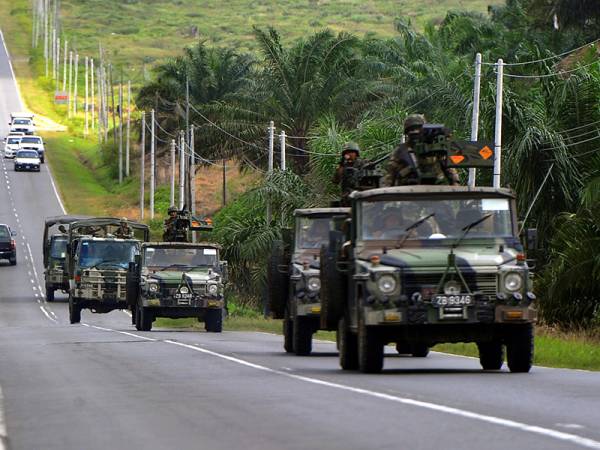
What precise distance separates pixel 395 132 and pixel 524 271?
85.3 ft

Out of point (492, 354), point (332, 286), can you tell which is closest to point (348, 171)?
point (332, 286)

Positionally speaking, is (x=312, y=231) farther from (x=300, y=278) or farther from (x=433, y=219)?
(x=433, y=219)

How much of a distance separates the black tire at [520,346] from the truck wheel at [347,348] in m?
1.91

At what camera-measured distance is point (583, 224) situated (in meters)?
29.3

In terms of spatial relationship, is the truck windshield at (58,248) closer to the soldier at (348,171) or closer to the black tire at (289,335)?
the black tire at (289,335)

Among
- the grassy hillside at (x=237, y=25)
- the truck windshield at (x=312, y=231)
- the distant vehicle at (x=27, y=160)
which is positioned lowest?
the truck windshield at (x=312, y=231)

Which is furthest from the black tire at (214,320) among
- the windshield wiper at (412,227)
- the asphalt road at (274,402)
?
the windshield wiper at (412,227)

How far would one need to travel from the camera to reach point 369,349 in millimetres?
17266

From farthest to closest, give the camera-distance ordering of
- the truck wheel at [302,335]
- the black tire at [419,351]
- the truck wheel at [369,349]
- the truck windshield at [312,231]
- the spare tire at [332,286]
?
the truck windshield at [312,231] → the truck wheel at [302,335] → the black tire at [419,351] → the spare tire at [332,286] → the truck wheel at [369,349]

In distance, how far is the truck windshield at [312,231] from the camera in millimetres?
23422

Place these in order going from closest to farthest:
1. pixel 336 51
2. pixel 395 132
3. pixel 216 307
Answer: pixel 216 307
pixel 395 132
pixel 336 51

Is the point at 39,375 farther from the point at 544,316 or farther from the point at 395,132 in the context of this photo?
the point at 395,132

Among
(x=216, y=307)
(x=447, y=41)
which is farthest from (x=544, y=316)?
(x=447, y=41)

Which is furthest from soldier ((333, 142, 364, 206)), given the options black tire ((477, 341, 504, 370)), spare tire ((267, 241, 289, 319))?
black tire ((477, 341, 504, 370))
